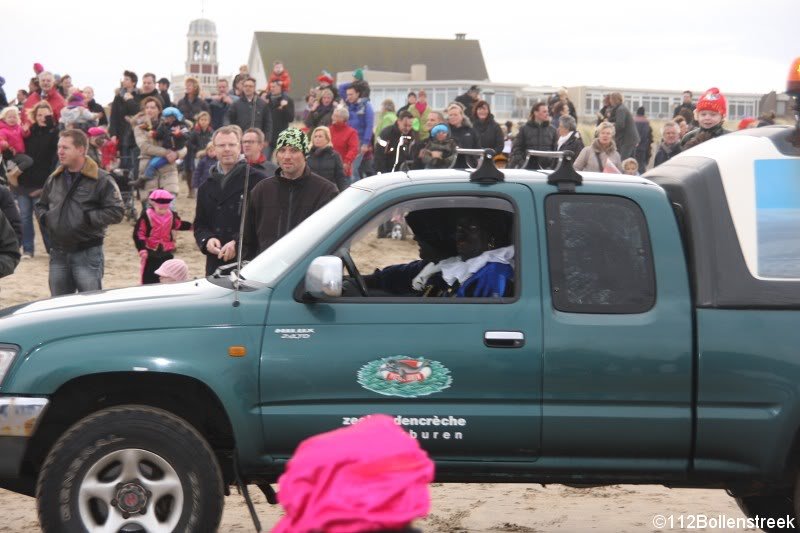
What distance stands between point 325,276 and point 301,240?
574 millimetres

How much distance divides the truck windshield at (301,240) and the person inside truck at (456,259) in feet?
1.16

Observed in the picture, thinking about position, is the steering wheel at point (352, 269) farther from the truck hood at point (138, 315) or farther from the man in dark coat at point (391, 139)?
the man in dark coat at point (391, 139)

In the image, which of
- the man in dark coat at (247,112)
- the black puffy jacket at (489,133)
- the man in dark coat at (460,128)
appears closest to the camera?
the man in dark coat at (460,128)

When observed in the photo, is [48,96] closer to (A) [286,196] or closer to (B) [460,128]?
(B) [460,128]

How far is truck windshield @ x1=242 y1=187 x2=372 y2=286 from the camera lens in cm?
586

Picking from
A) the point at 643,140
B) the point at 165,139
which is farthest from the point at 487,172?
the point at 643,140

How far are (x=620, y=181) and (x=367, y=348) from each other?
1445 mm

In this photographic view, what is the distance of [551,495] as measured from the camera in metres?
7.52

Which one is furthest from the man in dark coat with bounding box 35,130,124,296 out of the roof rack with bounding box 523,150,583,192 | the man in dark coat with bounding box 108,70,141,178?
the man in dark coat with bounding box 108,70,141,178

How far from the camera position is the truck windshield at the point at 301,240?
231 inches

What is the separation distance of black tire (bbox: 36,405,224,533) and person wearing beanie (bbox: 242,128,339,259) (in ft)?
11.2

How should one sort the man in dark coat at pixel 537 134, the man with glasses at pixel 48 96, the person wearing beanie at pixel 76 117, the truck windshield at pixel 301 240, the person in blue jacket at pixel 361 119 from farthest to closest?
the man with glasses at pixel 48 96 → the person in blue jacket at pixel 361 119 → the person wearing beanie at pixel 76 117 → the man in dark coat at pixel 537 134 → the truck windshield at pixel 301 240

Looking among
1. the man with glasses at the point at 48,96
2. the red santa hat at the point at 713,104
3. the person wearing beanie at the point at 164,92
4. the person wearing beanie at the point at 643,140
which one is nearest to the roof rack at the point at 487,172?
the red santa hat at the point at 713,104

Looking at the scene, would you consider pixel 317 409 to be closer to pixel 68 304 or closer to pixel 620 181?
pixel 68 304
